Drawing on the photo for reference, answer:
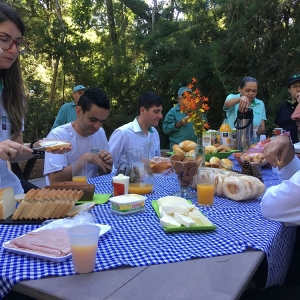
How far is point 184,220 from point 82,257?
1.77 feet

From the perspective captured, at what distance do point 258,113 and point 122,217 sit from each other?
3767 millimetres

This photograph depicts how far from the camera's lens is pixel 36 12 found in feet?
33.2

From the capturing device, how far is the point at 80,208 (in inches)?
67.7

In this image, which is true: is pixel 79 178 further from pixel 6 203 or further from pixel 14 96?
pixel 14 96

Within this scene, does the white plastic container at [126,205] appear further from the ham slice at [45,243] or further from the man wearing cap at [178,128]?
the man wearing cap at [178,128]

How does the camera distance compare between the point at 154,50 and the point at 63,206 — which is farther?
the point at 154,50

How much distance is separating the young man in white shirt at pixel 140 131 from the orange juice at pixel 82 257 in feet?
8.05

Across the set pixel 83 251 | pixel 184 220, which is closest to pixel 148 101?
pixel 184 220

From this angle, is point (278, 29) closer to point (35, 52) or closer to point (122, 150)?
point (122, 150)

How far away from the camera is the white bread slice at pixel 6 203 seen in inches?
61.6

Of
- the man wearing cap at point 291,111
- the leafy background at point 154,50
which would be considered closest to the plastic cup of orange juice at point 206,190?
the man wearing cap at point 291,111

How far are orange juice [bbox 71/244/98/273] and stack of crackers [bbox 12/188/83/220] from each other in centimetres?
54

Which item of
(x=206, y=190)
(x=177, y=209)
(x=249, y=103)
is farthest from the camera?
(x=249, y=103)

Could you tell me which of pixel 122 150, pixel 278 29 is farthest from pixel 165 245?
pixel 278 29
